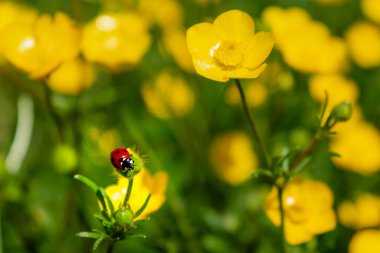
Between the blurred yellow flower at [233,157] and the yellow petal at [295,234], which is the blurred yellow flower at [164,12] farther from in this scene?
the yellow petal at [295,234]

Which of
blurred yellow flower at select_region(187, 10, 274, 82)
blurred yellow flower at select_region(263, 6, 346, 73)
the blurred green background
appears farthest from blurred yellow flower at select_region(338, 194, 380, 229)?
blurred yellow flower at select_region(187, 10, 274, 82)

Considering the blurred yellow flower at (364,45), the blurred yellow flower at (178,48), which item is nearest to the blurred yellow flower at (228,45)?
the blurred yellow flower at (178,48)

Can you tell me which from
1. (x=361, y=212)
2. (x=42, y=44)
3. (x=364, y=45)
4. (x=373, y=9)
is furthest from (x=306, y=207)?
(x=373, y=9)

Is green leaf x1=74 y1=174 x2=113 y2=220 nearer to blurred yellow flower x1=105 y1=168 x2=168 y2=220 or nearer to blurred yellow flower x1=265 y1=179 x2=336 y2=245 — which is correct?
blurred yellow flower x1=105 y1=168 x2=168 y2=220

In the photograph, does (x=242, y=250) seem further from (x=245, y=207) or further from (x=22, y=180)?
(x=22, y=180)

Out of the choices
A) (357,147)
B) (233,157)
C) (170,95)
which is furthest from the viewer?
(170,95)

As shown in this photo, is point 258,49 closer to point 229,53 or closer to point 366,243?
point 229,53
